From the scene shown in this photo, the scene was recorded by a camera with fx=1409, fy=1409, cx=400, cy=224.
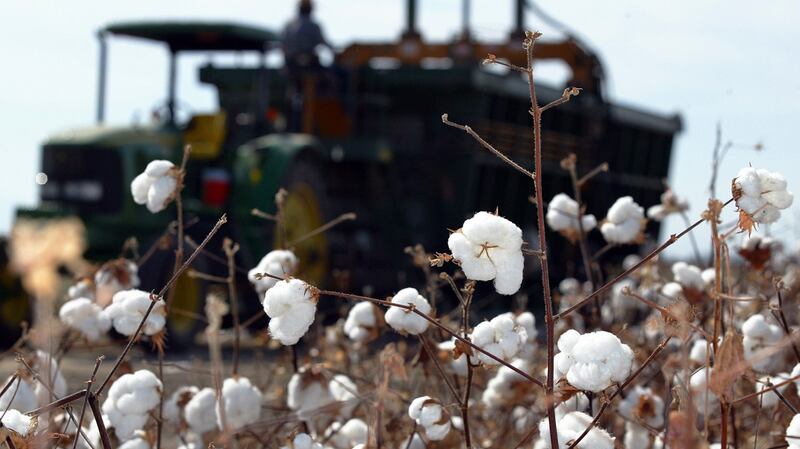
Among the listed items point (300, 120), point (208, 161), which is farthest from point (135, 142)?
point (300, 120)

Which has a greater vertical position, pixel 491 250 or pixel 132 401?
pixel 491 250

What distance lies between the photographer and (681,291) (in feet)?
13.3

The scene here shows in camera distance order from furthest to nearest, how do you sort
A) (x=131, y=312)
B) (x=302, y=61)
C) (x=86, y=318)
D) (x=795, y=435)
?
(x=302, y=61) → (x=86, y=318) → (x=131, y=312) → (x=795, y=435)

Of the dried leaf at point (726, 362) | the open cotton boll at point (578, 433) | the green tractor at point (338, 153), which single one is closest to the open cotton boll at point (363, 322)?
the open cotton boll at point (578, 433)

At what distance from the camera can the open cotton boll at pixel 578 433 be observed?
228cm

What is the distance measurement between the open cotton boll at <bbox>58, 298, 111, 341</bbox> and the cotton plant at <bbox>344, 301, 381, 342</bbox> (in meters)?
0.76

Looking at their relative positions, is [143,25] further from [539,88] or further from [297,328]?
[297,328]

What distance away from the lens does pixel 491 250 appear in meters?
2.00

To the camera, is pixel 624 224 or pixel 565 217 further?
pixel 565 217

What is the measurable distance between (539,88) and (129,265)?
10.6 m

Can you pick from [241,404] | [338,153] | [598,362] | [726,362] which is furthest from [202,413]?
[338,153]

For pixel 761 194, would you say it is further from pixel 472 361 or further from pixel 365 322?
pixel 365 322

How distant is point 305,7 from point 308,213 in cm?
188

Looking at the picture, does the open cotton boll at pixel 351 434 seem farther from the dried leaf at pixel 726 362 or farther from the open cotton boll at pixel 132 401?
the dried leaf at pixel 726 362
